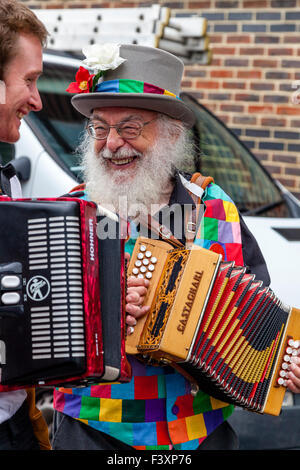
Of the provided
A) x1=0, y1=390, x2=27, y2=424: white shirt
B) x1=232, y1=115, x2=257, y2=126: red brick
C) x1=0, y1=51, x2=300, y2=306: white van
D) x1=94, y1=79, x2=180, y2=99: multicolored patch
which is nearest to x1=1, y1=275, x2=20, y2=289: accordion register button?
x1=0, y1=390, x2=27, y2=424: white shirt

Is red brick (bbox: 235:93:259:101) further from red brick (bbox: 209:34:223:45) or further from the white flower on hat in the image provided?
the white flower on hat

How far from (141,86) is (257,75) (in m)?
3.87

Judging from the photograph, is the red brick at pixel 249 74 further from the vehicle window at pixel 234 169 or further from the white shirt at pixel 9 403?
the white shirt at pixel 9 403

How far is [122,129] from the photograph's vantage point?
2426mm

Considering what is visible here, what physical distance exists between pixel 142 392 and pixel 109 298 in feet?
1.57

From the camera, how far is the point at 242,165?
4.29 meters

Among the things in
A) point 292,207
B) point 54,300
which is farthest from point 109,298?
point 292,207

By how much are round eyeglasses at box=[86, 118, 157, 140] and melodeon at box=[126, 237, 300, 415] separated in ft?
1.51

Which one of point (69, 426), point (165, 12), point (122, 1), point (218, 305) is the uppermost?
point (122, 1)

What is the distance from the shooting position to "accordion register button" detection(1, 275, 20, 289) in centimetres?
180

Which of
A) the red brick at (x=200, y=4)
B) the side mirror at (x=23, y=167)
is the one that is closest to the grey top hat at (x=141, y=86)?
the side mirror at (x=23, y=167)

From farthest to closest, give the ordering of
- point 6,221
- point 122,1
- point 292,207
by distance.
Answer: point 122,1, point 292,207, point 6,221

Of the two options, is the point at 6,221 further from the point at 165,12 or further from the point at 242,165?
the point at 165,12

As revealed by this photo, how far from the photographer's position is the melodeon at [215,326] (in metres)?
2.10
